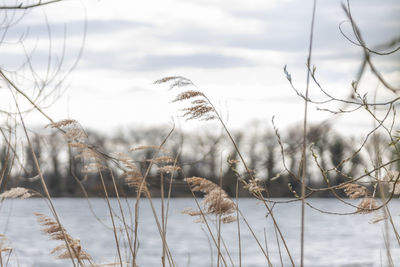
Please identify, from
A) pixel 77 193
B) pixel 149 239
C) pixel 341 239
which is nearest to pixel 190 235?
pixel 149 239

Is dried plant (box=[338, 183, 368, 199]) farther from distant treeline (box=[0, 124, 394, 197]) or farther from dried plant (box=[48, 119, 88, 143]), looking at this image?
dried plant (box=[48, 119, 88, 143])

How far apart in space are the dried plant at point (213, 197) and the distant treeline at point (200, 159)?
4.5 inches

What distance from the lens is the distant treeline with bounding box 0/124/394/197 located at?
7.10 ft

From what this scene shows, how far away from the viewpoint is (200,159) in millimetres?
2719

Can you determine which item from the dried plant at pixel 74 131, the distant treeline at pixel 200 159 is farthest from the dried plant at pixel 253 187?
the dried plant at pixel 74 131

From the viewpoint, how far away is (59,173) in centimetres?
4328

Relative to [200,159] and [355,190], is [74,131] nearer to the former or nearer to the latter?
[200,159]

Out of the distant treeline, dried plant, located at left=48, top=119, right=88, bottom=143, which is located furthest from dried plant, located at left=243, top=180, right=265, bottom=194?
dried plant, located at left=48, top=119, right=88, bottom=143

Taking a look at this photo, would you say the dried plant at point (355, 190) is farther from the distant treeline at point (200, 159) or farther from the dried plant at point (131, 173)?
the dried plant at point (131, 173)

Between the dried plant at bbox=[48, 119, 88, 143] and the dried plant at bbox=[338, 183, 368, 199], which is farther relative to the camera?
the dried plant at bbox=[338, 183, 368, 199]

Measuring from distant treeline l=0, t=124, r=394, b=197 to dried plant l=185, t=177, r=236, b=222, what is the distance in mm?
115

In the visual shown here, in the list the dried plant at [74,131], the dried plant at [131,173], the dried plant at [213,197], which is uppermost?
the dried plant at [74,131]

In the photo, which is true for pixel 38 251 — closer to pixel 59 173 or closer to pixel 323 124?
pixel 323 124

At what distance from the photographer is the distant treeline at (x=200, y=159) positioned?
2.16 metres
